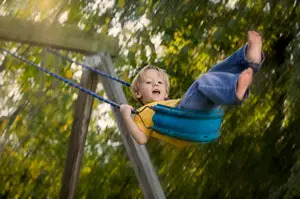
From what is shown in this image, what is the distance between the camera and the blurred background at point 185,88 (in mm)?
3845

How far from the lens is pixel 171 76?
407cm

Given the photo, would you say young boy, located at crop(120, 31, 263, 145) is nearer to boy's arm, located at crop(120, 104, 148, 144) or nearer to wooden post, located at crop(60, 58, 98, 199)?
boy's arm, located at crop(120, 104, 148, 144)

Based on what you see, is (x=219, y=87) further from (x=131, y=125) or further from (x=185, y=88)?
(x=185, y=88)

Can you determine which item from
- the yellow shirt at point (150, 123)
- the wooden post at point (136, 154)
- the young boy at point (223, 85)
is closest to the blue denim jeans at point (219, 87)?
the young boy at point (223, 85)

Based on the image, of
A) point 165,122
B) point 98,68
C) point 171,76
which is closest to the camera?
point 165,122

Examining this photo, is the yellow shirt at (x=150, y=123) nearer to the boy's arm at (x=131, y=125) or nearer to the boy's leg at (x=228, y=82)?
the boy's arm at (x=131, y=125)

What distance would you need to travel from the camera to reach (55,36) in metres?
2.86

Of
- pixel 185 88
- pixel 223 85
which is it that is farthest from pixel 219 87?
pixel 185 88

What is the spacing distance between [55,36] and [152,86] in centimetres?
74

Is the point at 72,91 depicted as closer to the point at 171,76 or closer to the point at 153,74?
the point at 171,76

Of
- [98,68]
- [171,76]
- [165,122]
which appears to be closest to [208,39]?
[171,76]

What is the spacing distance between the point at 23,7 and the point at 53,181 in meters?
1.77

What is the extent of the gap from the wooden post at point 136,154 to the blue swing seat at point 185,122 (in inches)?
35.8

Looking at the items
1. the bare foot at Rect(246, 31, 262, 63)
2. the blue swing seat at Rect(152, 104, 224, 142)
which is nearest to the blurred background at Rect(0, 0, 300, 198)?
the blue swing seat at Rect(152, 104, 224, 142)
